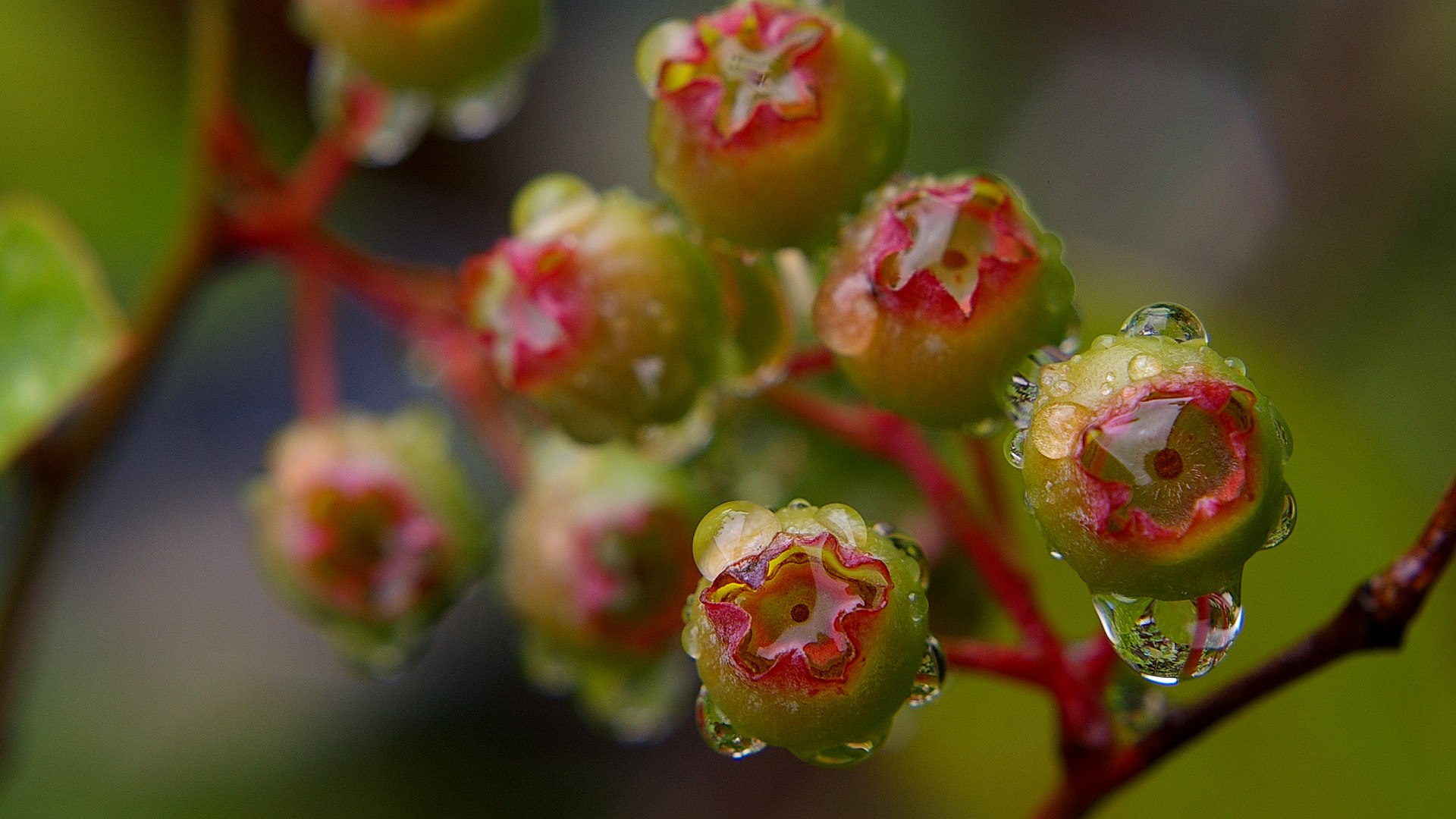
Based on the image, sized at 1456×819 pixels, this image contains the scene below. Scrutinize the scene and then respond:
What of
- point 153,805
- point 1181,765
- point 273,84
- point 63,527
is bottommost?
point 153,805

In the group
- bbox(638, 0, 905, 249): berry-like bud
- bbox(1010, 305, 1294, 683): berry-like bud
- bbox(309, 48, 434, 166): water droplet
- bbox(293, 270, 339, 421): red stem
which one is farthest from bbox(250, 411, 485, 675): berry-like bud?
bbox(1010, 305, 1294, 683): berry-like bud

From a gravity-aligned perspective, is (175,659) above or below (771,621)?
below

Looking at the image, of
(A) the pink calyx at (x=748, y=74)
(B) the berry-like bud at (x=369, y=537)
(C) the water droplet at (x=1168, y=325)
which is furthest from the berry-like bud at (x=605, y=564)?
(C) the water droplet at (x=1168, y=325)

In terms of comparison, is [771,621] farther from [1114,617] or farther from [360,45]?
[360,45]

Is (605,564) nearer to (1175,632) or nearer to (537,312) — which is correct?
(537,312)

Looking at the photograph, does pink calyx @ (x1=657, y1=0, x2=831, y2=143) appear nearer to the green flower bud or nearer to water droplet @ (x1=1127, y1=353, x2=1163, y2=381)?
water droplet @ (x1=1127, y1=353, x2=1163, y2=381)

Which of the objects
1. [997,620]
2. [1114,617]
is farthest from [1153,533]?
[997,620]
